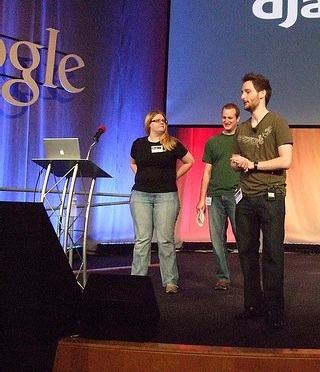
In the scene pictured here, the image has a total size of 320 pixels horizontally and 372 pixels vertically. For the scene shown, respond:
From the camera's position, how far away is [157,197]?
12.8 ft

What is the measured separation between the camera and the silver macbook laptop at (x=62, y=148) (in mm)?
3723

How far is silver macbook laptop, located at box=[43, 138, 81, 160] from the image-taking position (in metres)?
3.72

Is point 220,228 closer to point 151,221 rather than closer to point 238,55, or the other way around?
point 151,221

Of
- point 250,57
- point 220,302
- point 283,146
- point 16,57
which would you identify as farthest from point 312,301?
point 16,57

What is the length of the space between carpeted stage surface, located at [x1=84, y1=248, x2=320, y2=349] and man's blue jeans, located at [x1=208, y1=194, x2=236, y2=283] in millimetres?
162

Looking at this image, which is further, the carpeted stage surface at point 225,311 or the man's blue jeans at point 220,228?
the man's blue jeans at point 220,228

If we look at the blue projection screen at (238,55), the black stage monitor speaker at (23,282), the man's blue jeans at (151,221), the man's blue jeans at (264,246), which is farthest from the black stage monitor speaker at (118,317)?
the blue projection screen at (238,55)

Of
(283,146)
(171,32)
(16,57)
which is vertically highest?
(171,32)

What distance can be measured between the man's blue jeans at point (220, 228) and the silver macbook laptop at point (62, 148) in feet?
3.81

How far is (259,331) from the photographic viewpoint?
9.10 ft

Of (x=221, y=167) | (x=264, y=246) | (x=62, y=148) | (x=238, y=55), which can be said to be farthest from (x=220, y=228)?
(x=238, y=55)

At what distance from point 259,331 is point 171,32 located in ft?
13.5

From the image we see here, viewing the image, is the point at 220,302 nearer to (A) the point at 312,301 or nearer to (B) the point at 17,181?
(A) the point at 312,301

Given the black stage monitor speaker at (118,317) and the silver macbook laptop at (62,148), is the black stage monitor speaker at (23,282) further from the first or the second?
the silver macbook laptop at (62,148)
